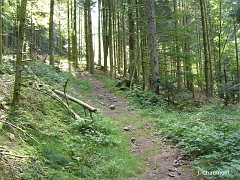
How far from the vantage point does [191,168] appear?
16.2 feet

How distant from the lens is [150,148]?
645cm

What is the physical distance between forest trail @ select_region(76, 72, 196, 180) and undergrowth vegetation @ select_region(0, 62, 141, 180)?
0.35 meters

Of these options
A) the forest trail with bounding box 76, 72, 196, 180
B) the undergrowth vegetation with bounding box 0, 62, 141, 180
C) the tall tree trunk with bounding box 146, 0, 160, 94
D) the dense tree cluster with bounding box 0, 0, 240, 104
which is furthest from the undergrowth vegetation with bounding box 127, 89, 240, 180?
the dense tree cluster with bounding box 0, 0, 240, 104

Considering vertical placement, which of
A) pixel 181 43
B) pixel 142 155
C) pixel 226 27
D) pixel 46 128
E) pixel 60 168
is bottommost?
pixel 142 155

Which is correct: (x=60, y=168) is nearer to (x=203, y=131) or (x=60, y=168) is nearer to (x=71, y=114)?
(x=71, y=114)

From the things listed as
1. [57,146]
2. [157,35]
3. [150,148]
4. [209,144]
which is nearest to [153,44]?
[157,35]

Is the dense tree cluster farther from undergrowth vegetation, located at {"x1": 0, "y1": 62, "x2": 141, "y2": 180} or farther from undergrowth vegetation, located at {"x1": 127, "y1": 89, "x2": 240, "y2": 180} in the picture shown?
undergrowth vegetation, located at {"x1": 127, "y1": 89, "x2": 240, "y2": 180}

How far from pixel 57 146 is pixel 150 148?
8.90ft

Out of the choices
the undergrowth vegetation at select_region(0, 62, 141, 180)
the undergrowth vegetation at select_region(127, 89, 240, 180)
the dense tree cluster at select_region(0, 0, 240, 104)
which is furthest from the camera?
the dense tree cluster at select_region(0, 0, 240, 104)

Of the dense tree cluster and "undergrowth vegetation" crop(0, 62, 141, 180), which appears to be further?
the dense tree cluster

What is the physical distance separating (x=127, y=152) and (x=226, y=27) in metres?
19.2

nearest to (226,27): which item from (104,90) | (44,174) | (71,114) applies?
(104,90)

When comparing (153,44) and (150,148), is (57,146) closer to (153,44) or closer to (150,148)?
(150,148)

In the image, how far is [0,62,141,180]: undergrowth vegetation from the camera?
12.5 ft
